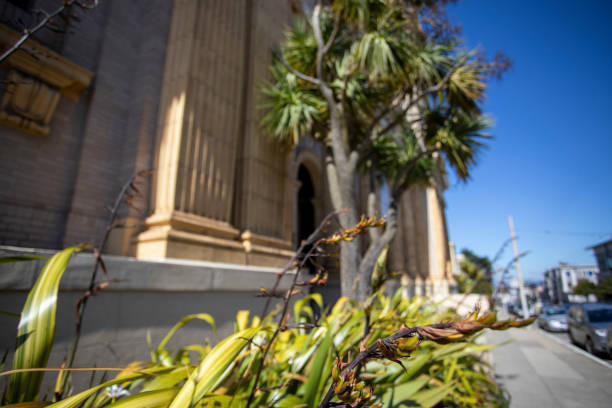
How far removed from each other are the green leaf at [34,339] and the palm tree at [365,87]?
3416 mm

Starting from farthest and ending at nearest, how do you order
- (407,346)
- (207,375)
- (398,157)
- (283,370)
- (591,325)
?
(591,325), (398,157), (283,370), (207,375), (407,346)

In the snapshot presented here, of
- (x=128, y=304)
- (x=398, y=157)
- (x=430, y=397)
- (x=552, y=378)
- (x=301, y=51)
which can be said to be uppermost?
(x=301, y=51)

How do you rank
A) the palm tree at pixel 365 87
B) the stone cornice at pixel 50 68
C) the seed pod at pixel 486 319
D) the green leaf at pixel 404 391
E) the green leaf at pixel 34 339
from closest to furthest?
the seed pod at pixel 486 319 < the green leaf at pixel 34 339 < the green leaf at pixel 404 391 < the stone cornice at pixel 50 68 < the palm tree at pixel 365 87

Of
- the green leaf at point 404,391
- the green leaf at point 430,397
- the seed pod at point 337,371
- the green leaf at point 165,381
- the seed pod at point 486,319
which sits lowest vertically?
the green leaf at point 430,397

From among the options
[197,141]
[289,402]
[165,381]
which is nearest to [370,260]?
[197,141]

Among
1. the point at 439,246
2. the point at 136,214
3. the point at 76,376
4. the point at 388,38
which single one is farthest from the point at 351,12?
the point at 439,246

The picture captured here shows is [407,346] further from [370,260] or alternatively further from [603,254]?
[603,254]

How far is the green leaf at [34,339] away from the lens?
3.77 ft

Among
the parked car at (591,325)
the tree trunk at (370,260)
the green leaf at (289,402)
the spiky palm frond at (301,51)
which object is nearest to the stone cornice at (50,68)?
the spiky palm frond at (301,51)

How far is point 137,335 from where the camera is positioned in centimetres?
259

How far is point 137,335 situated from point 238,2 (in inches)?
231

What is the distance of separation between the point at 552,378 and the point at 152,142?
6984 mm

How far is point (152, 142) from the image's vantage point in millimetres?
5180

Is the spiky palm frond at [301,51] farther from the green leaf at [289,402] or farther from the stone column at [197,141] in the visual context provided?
the green leaf at [289,402]
